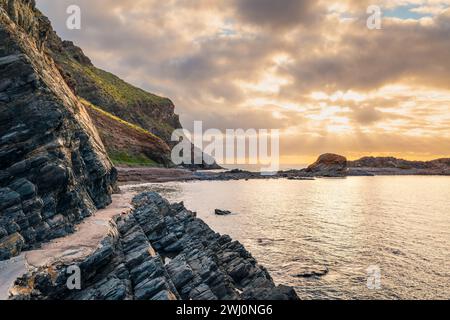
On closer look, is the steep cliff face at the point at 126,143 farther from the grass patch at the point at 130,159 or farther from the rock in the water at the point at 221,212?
the rock in the water at the point at 221,212

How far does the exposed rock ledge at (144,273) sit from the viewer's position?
17984 mm

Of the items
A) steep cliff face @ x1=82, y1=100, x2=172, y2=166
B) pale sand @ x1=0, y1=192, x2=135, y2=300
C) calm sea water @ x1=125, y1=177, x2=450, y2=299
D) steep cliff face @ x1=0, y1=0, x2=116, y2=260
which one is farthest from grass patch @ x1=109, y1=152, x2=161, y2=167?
pale sand @ x1=0, y1=192, x2=135, y2=300

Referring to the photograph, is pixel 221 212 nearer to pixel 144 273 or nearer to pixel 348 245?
pixel 348 245

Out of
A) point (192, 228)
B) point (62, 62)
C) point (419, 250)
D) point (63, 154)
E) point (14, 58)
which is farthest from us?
point (62, 62)

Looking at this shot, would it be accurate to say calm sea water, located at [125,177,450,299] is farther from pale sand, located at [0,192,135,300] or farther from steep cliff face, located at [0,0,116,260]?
steep cliff face, located at [0,0,116,260]

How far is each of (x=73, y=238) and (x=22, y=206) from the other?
182 inches

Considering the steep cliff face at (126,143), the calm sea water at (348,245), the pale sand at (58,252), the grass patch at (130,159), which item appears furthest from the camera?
the steep cliff face at (126,143)

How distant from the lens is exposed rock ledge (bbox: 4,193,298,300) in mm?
17984

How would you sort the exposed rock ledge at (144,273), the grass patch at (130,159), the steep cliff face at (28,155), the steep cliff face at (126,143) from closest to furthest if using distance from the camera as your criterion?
the exposed rock ledge at (144,273) < the steep cliff face at (28,155) < the grass patch at (130,159) < the steep cliff face at (126,143)

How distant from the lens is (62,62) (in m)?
184

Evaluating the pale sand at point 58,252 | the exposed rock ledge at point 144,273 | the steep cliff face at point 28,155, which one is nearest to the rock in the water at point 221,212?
the exposed rock ledge at point 144,273

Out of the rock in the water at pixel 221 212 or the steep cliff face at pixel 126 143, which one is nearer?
the rock in the water at pixel 221 212

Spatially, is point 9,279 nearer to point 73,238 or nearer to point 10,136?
point 73,238
